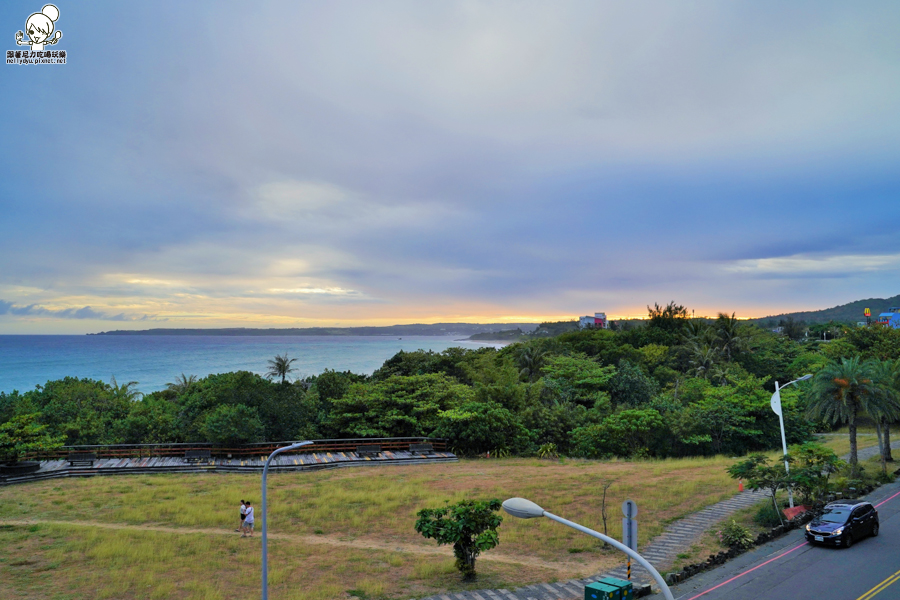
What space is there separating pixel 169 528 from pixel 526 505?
18993 millimetres

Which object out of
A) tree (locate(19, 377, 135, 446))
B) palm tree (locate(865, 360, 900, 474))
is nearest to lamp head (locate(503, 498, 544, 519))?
palm tree (locate(865, 360, 900, 474))

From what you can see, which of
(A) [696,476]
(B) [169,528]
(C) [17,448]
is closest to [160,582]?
(B) [169,528]

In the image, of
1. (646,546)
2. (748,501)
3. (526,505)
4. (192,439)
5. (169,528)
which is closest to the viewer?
(526,505)

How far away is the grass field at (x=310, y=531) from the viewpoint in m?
15.6

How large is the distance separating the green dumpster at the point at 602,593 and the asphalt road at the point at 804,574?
4.06m

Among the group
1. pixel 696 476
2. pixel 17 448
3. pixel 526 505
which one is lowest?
pixel 696 476

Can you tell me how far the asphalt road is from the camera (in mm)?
14203

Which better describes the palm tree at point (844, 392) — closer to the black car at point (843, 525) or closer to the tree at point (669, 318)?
the black car at point (843, 525)

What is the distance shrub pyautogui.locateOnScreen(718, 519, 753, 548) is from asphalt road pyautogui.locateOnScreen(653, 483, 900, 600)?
345 millimetres

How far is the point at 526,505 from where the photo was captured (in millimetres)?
8117

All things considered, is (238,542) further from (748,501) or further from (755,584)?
(748,501)

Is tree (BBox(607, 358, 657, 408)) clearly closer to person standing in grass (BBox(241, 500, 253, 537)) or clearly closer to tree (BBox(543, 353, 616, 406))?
tree (BBox(543, 353, 616, 406))

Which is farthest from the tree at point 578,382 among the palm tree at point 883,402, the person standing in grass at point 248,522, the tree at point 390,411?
the person standing in grass at point 248,522

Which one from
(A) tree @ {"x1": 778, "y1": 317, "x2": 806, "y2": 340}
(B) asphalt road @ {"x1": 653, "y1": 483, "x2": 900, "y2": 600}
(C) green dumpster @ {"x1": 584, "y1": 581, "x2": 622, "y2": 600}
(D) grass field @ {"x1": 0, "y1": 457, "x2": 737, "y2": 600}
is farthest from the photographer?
(A) tree @ {"x1": 778, "y1": 317, "x2": 806, "y2": 340}
